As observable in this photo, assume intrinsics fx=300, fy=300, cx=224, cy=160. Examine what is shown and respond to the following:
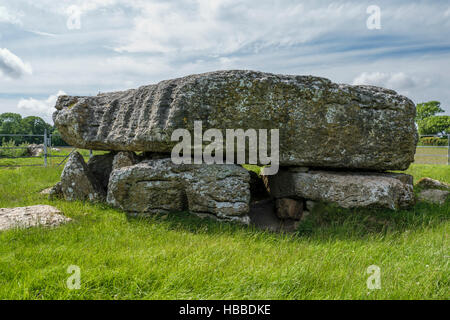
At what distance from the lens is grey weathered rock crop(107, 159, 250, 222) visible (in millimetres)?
6445

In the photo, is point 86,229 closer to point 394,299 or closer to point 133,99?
point 133,99

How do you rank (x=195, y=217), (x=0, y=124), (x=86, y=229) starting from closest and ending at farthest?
(x=86, y=229)
(x=195, y=217)
(x=0, y=124)

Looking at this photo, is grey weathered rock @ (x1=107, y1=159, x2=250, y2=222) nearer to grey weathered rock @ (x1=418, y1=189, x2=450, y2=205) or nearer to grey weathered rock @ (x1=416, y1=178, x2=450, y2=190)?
grey weathered rock @ (x1=418, y1=189, x2=450, y2=205)

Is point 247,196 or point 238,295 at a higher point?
point 247,196

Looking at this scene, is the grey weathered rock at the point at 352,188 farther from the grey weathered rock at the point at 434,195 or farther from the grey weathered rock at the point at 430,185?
the grey weathered rock at the point at 430,185

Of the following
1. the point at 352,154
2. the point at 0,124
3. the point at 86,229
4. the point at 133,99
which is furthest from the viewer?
the point at 0,124

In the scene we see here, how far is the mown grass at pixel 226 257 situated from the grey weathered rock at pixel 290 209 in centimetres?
52

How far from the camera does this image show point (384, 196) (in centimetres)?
655

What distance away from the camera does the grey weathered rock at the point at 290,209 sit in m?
7.29

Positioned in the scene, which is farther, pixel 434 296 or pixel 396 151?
pixel 396 151

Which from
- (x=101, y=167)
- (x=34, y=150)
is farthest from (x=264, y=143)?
(x=34, y=150)

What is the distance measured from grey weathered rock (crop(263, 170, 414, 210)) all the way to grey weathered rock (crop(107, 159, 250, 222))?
55.2 inches

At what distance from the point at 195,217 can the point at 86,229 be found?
213 centimetres
